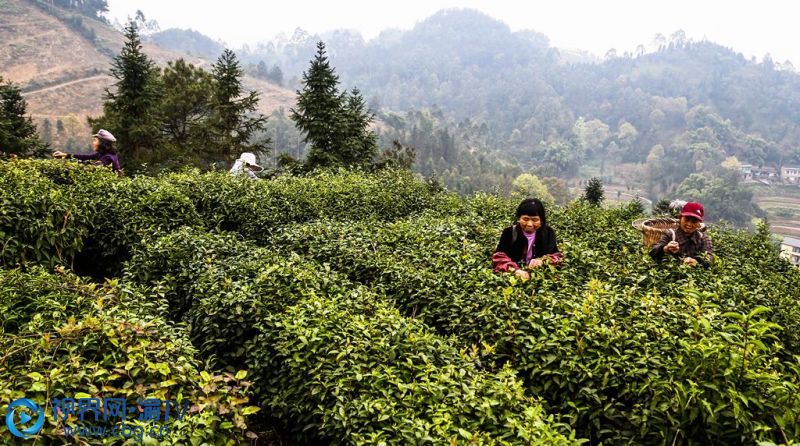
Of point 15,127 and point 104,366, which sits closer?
point 104,366

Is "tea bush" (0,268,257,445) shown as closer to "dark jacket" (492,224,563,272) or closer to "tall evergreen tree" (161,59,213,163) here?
"dark jacket" (492,224,563,272)

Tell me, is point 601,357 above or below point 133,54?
below

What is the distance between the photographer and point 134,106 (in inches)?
701

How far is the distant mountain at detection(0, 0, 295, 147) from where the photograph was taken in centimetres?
6756

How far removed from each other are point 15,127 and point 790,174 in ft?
415

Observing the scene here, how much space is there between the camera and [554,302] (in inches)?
159

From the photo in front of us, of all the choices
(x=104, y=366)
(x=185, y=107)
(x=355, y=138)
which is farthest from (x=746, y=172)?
(x=104, y=366)

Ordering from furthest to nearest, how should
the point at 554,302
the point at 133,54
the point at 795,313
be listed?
the point at 133,54
the point at 795,313
the point at 554,302

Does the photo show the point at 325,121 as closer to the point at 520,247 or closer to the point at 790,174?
the point at 520,247

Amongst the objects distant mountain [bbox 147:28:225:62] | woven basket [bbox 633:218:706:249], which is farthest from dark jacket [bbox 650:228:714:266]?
distant mountain [bbox 147:28:225:62]

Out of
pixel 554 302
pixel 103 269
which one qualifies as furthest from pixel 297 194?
pixel 554 302

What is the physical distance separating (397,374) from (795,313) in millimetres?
3706

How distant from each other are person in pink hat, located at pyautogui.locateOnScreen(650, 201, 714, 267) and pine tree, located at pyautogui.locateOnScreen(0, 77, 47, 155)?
19300mm

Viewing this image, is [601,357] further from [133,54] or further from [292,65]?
[292,65]
